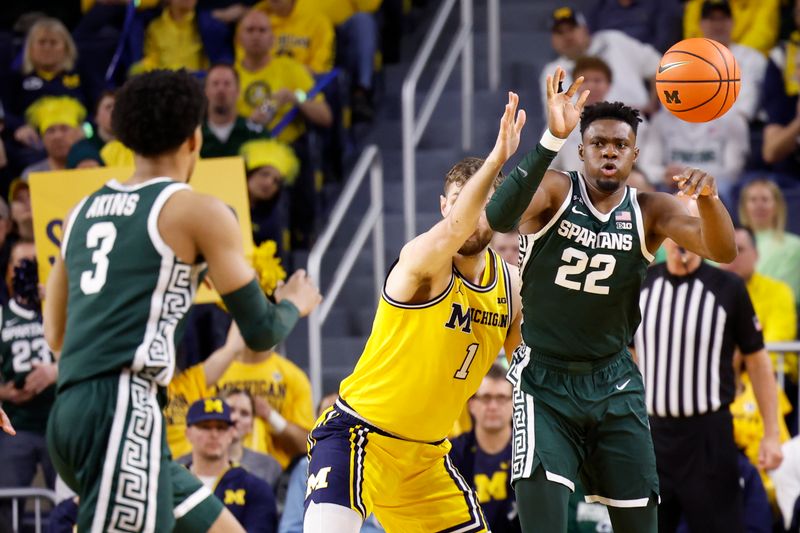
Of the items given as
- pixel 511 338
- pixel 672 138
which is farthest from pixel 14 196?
pixel 511 338

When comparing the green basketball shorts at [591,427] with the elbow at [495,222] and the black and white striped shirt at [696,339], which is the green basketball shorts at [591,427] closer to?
the elbow at [495,222]

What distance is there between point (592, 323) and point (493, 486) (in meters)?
2.82

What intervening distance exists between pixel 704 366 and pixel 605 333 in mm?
2408

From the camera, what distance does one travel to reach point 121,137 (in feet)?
16.3

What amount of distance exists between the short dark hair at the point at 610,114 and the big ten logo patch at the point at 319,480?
186cm

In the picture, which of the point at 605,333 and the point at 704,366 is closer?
the point at 605,333

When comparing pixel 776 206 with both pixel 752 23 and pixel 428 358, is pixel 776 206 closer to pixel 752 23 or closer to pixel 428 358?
pixel 752 23

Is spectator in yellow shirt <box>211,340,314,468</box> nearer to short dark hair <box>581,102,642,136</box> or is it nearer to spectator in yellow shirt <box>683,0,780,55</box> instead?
short dark hair <box>581,102,642,136</box>

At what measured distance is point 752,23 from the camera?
11742 mm

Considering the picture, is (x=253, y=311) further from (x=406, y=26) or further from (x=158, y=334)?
(x=406, y=26)

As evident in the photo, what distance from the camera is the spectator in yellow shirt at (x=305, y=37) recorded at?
1230cm

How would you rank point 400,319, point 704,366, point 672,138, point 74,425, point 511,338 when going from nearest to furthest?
point 74,425 < point 400,319 < point 511,338 < point 704,366 < point 672,138

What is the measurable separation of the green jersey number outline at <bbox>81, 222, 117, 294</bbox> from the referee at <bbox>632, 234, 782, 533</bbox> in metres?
4.27

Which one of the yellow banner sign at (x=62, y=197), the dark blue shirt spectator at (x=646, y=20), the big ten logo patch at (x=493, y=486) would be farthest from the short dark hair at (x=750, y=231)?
the yellow banner sign at (x=62, y=197)
